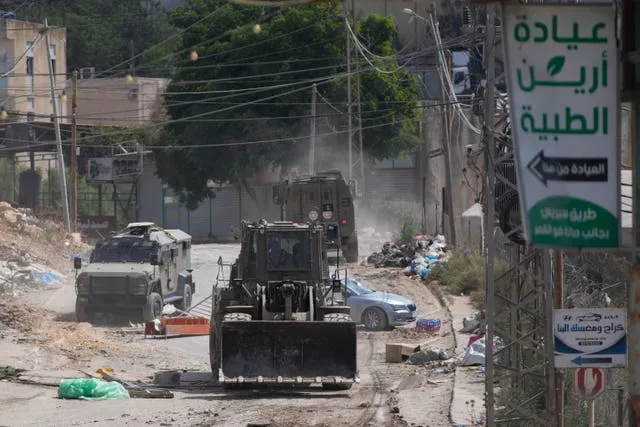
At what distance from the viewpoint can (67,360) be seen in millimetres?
23375

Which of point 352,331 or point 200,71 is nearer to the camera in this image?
point 352,331

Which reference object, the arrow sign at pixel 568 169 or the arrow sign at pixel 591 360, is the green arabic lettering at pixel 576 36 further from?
the arrow sign at pixel 591 360

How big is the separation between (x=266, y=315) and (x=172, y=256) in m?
12.4

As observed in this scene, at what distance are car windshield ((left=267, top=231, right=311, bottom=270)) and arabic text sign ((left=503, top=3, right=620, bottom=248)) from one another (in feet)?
43.6

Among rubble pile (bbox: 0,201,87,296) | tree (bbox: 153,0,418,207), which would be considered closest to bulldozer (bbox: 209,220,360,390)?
rubble pile (bbox: 0,201,87,296)

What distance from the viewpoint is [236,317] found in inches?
756

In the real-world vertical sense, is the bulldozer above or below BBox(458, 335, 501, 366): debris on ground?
above

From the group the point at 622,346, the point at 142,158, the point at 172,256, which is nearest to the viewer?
the point at 622,346

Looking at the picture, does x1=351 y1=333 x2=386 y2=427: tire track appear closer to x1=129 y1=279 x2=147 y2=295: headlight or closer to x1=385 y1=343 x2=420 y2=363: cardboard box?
x1=385 y1=343 x2=420 y2=363: cardboard box

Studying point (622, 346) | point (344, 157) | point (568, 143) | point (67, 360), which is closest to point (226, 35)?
point (344, 157)

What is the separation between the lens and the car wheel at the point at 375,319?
2948cm

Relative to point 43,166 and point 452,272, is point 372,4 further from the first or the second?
point 452,272

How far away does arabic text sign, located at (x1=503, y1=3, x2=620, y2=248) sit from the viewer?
7512 millimetres

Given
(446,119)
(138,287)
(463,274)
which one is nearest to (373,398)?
(138,287)
